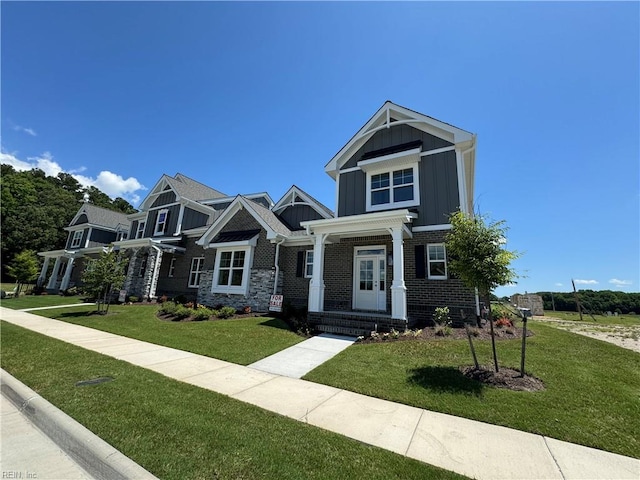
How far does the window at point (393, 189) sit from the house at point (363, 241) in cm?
5

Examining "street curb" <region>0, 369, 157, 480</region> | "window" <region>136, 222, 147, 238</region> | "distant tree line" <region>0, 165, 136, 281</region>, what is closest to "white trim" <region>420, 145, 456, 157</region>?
"street curb" <region>0, 369, 157, 480</region>

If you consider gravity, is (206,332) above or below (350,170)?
below

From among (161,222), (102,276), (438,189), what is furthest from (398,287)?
(161,222)

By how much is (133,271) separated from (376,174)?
1699 centimetres

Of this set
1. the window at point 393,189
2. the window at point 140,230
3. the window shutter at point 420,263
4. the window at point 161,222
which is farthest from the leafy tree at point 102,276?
the window shutter at point 420,263

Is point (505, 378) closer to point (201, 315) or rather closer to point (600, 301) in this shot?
point (201, 315)

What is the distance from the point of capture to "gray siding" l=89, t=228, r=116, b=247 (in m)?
27.5

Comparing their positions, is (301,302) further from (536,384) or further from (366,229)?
(536,384)

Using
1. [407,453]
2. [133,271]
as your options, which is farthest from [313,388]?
[133,271]

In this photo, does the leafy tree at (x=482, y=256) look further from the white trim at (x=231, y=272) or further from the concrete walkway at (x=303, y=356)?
the white trim at (x=231, y=272)

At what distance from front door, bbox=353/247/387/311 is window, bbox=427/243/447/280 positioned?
184cm

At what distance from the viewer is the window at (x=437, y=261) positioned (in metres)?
10.6

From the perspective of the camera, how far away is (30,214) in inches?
1623

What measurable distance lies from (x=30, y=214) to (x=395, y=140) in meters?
54.7
